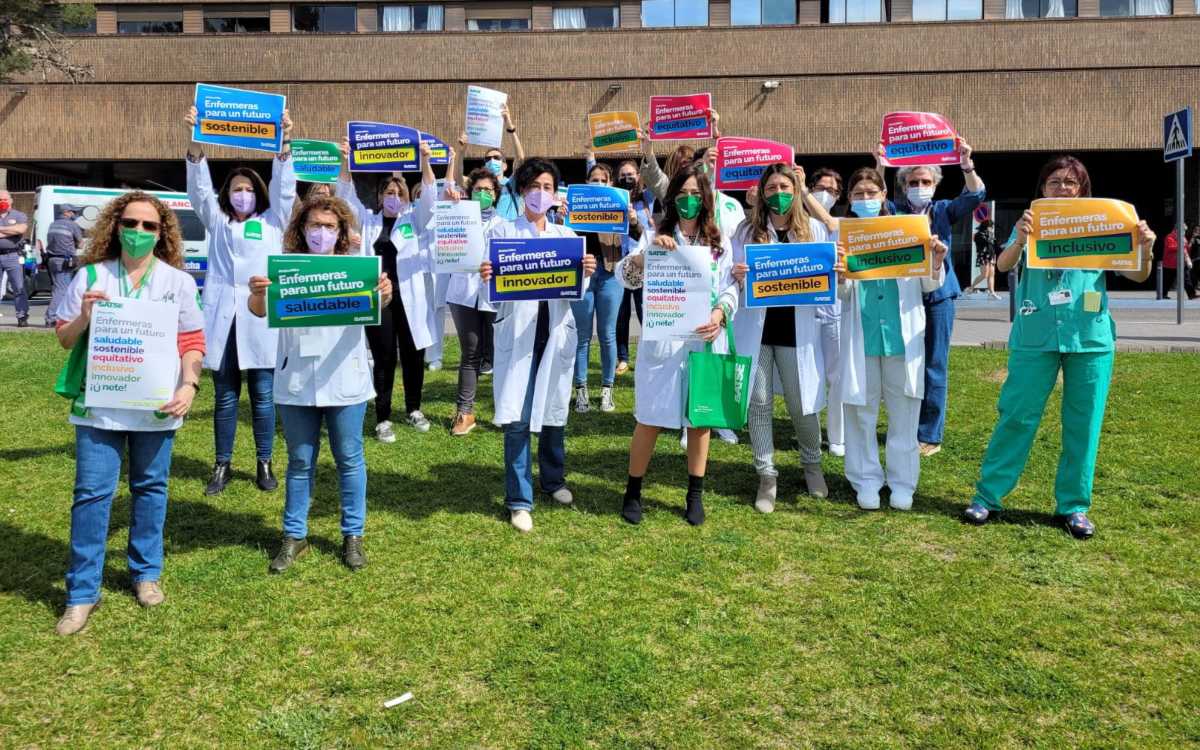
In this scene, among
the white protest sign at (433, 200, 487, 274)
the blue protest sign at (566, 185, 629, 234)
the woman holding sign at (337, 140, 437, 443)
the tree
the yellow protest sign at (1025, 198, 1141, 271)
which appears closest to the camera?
the yellow protest sign at (1025, 198, 1141, 271)

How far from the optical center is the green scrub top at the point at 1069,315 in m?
5.29

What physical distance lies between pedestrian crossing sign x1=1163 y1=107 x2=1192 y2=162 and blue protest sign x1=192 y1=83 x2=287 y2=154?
544 inches

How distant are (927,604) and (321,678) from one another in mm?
2763

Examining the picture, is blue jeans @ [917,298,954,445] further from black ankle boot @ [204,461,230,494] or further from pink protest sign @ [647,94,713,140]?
black ankle boot @ [204,461,230,494]

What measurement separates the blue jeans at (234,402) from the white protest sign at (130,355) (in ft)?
6.27

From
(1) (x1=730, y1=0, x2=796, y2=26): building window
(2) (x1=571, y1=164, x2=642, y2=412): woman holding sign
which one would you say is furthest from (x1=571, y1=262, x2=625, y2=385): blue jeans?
(1) (x1=730, y1=0, x2=796, y2=26): building window

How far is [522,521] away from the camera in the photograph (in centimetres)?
550

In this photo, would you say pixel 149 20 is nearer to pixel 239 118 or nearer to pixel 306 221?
pixel 239 118

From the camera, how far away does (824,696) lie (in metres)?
3.60

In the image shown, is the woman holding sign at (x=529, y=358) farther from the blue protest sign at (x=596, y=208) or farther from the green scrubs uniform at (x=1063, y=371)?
the green scrubs uniform at (x=1063, y=371)

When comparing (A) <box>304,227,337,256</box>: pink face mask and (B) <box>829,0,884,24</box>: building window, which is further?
(B) <box>829,0,884,24</box>: building window

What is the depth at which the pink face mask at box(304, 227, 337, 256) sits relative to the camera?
15.8ft

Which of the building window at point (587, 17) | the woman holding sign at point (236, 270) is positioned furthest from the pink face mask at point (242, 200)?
the building window at point (587, 17)

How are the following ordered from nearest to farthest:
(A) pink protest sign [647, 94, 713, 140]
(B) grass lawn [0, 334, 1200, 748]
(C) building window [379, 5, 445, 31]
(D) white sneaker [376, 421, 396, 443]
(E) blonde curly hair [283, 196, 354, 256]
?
(B) grass lawn [0, 334, 1200, 748] → (E) blonde curly hair [283, 196, 354, 256] → (D) white sneaker [376, 421, 396, 443] → (A) pink protest sign [647, 94, 713, 140] → (C) building window [379, 5, 445, 31]
